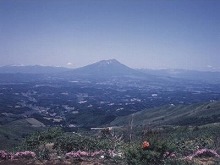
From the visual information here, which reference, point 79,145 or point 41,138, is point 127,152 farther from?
point 41,138

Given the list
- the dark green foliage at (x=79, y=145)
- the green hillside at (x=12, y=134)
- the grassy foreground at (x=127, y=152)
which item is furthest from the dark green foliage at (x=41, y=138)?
the green hillside at (x=12, y=134)

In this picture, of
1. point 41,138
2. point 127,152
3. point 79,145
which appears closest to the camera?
point 127,152

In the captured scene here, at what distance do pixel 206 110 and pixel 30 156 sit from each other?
13213 cm

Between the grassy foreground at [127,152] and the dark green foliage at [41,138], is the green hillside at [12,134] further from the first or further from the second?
the grassy foreground at [127,152]

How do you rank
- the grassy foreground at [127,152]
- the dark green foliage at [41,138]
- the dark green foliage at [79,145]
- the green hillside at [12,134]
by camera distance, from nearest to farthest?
the grassy foreground at [127,152] → the dark green foliage at [79,145] → the dark green foliage at [41,138] → the green hillside at [12,134]

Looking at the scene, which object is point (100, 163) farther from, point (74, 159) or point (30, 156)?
point (30, 156)

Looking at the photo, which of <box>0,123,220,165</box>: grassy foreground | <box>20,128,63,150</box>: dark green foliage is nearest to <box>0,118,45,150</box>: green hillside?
<box>20,128,63,150</box>: dark green foliage

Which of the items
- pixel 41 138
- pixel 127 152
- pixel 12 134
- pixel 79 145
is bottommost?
pixel 12 134

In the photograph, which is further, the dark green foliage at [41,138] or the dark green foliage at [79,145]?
the dark green foliage at [41,138]

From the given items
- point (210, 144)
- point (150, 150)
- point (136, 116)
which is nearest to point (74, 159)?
point (150, 150)

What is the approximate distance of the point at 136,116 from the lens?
186750 millimetres

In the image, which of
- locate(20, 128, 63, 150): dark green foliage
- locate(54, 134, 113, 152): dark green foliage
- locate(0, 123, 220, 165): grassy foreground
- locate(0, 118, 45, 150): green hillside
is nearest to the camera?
locate(0, 123, 220, 165): grassy foreground

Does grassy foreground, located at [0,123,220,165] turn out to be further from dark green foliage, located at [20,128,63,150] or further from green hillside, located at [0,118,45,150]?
green hillside, located at [0,118,45,150]

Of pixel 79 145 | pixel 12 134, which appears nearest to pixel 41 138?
pixel 79 145
